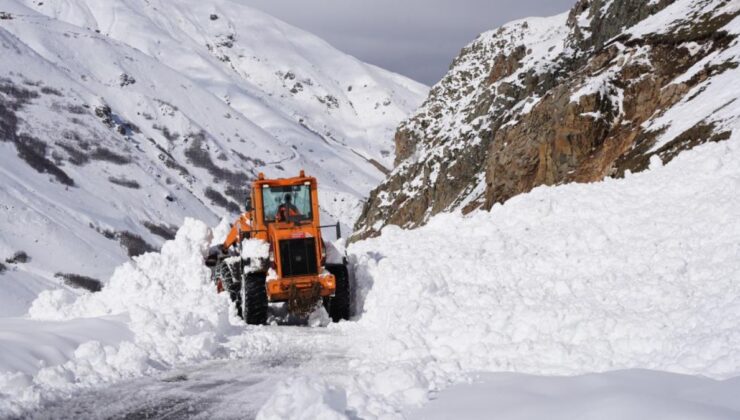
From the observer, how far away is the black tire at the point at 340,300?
13.6 m

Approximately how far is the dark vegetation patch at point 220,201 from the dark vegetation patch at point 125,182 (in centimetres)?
2691

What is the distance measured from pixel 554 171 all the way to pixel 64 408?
2169 cm

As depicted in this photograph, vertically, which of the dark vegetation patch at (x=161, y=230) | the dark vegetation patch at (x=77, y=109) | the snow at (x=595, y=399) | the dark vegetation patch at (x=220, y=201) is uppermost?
the dark vegetation patch at (x=77, y=109)

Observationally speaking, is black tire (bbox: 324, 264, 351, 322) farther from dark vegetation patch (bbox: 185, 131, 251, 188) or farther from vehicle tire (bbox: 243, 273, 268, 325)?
dark vegetation patch (bbox: 185, 131, 251, 188)

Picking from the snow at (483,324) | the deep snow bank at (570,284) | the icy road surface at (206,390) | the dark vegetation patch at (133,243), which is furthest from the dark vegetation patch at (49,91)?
the icy road surface at (206,390)

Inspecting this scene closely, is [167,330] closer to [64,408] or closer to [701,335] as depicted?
[64,408]

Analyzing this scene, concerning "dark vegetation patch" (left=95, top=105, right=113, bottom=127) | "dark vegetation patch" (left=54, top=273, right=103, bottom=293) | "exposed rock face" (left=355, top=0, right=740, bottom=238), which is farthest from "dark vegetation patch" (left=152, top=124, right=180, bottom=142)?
"exposed rock face" (left=355, top=0, right=740, bottom=238)

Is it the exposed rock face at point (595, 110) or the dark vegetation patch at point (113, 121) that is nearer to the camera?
the exposed rock face at point (595, 110)

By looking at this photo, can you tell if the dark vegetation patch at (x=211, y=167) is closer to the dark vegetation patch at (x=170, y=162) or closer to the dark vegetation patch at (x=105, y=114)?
the dark vegetation patch at (x=170, y=162)

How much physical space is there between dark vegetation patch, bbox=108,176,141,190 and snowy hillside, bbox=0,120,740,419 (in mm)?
123234

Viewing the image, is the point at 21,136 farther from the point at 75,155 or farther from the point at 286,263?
the point at 286,263

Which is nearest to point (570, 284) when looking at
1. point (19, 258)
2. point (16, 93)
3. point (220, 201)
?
point (19, 258)

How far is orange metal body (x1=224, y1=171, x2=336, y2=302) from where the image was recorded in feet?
43.9

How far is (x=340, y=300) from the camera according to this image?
1361 cm
